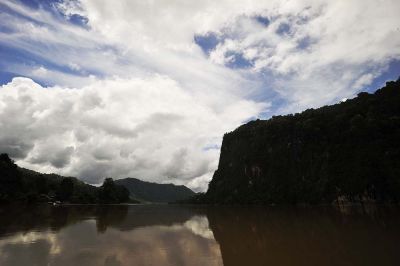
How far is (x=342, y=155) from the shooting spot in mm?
142625

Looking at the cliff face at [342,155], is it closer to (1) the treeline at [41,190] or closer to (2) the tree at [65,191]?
(1) the treeline at [41,190]

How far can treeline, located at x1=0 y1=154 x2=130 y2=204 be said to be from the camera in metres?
92.9

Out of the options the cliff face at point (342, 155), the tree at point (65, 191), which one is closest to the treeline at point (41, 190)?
the tree at point (65, 191)

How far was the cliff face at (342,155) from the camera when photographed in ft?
371

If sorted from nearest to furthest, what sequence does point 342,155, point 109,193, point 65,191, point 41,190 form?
1. point 41,190
2. point 65,191
3. point 342,155
4. point 109,193

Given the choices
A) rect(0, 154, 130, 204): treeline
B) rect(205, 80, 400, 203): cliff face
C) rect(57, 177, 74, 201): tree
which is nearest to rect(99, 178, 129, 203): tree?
rect(0, 154, 130, 204): treeline

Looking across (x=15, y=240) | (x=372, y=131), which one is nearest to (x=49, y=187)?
(x=15, y=240)

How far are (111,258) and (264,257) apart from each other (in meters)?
9.60

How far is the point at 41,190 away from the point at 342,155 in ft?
426

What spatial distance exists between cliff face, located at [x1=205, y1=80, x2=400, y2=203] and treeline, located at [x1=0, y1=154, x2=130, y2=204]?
289 ft

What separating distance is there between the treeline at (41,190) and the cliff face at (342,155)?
88.1 m

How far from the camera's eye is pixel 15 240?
2333 cm

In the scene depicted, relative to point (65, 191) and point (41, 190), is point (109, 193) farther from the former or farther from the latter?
point (41, 190)

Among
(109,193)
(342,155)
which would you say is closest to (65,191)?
(109,193)
